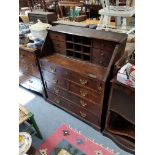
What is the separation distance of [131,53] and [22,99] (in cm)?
171

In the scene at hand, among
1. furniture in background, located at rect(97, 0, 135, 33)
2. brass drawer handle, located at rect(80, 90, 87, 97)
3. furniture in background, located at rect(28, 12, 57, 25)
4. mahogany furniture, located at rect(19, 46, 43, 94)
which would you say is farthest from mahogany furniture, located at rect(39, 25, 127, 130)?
furniture in background, located at rect(97, 0, 135, 33)

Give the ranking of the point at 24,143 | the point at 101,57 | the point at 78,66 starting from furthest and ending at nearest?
the point at 78,66 → the point at 101,57 → the point at 24,143

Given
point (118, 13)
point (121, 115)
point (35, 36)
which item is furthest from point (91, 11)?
point (121, 115)

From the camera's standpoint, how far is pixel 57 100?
2098mm

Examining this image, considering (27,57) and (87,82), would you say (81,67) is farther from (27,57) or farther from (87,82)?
(27,57)

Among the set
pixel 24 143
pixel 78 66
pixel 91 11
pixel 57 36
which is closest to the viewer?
pixel 24 143

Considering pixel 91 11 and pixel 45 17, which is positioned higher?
pixel 91 11

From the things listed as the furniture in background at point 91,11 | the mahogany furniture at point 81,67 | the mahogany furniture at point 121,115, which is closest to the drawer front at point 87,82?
the mahogany furniture at point 81,67

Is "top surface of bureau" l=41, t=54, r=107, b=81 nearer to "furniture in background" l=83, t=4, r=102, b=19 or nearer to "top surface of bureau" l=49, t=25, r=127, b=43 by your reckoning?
"top surface of bureau" l=49, t=25, r=127, b=43

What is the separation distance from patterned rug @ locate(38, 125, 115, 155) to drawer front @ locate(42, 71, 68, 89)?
0.56m

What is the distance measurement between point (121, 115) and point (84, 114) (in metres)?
0.51

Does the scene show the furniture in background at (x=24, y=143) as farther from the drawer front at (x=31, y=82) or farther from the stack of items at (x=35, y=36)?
the stack of items at (x=35, y=36)

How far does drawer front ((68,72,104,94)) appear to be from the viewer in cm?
148

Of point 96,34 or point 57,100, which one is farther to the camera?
point 57,100
